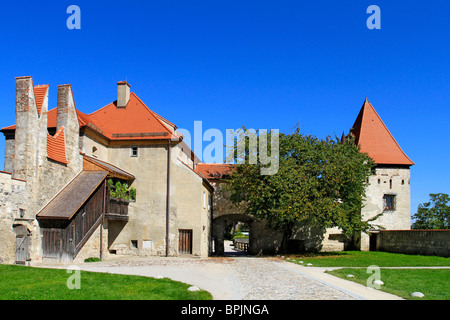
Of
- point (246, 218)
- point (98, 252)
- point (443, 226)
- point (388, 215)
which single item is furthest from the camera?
point (443, 226)

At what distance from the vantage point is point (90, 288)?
1170 cm

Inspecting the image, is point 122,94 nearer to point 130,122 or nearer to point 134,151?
point 130,122

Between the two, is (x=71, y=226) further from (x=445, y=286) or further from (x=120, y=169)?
(x=445, y=286)

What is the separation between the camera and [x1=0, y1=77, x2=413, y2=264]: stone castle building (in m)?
19.6

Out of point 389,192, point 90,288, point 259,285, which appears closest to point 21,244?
point 90,288

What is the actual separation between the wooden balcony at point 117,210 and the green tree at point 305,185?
7.71 m

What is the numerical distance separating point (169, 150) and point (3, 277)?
52.6ft

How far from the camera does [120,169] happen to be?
94.2ft

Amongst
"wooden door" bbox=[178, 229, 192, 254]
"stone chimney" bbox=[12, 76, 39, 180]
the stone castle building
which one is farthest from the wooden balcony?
"stone chimney" bbox=[12, 76, 39, 180]

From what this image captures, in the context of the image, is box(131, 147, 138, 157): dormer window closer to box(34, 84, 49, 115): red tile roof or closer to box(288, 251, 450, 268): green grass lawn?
box(34, 84, 49, 115): red tile roof

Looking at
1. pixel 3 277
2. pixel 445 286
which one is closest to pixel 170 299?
pixel 3 277

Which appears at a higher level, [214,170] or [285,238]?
[214,170]

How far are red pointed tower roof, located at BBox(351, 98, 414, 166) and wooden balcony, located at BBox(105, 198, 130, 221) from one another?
23.7 metres

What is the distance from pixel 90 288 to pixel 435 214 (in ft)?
175
